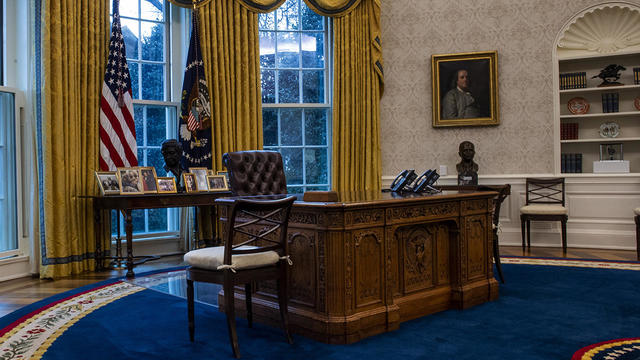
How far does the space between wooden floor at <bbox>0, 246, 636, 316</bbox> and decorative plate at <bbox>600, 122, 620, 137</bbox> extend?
1480 millimetres

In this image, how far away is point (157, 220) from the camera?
6133mm

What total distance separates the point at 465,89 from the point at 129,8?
4263 mm

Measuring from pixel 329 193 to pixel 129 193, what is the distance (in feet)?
8.67

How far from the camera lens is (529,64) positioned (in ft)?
21.8

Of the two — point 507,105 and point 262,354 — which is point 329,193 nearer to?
point 262,354

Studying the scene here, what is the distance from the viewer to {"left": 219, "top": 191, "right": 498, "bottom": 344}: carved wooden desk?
2.91m

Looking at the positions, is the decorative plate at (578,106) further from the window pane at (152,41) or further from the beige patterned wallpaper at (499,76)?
the window pane at (152,41)

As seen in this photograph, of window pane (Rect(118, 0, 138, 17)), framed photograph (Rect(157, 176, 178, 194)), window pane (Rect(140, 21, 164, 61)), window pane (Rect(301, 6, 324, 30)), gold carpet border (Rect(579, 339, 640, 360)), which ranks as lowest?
gold carpet border (Rect(579, 339, 640, 360))

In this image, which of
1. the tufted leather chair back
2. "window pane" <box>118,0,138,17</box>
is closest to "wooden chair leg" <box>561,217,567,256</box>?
the tufted leather chair back

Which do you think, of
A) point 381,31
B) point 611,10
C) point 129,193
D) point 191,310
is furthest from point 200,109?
point 611,10

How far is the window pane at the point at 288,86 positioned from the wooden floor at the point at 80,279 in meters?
2.46

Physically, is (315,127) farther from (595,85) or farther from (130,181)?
(595,85)

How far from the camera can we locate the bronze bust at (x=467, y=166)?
6.55m

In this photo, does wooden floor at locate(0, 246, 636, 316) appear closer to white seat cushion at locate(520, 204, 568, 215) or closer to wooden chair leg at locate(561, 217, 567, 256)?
wooden chair leg at locate(561, 217, 567, 256)
